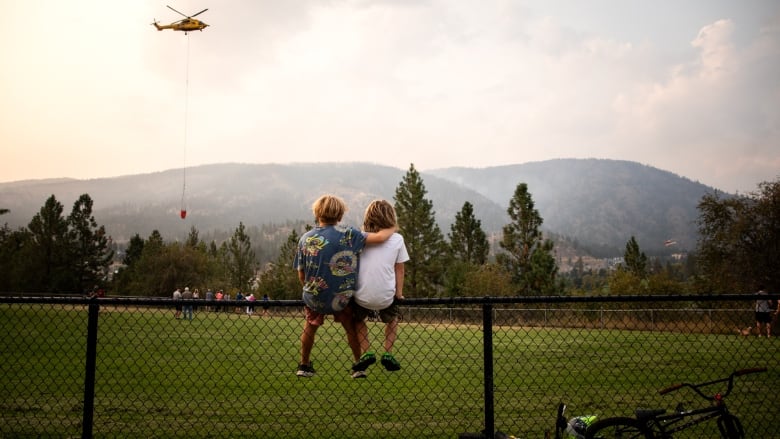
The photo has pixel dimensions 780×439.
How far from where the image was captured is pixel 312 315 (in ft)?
15.4

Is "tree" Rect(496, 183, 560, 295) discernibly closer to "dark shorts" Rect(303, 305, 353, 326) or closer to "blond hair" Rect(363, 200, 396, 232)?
"blond hair" Rect(363, 200, 396, 232)

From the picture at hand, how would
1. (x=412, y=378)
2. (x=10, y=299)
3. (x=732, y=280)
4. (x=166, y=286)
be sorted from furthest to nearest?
(x=166, y=286), (x=732, y=280), (x=412, y=378), (x=10, y=299)

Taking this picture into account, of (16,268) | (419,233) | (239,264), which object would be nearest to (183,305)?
(419,233)

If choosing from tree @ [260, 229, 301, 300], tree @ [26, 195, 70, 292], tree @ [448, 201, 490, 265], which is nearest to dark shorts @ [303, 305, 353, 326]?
tree @ [260, 229, 301, 300]

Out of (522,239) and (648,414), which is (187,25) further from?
(522,239)

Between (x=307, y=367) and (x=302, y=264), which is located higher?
(x=302, y=264)

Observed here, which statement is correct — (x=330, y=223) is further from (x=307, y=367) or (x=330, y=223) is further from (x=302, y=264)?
(x=307, y=367)

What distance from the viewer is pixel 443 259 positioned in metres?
64.8

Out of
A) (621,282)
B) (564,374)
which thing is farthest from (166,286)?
(564,374)

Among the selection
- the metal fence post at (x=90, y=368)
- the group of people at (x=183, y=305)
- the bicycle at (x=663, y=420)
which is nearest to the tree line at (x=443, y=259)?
the group of people at (x=183, y=305)

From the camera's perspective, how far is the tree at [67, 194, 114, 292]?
242 feet

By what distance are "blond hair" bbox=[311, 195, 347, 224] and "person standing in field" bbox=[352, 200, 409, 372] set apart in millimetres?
269

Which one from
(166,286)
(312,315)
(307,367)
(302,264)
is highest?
(302,264)

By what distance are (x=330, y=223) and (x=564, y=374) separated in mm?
8341
